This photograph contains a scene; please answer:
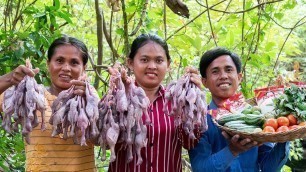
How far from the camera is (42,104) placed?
73.0 inches

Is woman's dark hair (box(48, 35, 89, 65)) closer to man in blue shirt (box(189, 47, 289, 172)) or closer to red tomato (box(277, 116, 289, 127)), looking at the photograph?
man in blue shirt (box(189, 47, 289, 172))

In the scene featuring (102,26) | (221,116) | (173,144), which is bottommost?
(173,144)

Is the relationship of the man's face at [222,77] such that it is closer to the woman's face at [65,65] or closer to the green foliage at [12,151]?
the woman's face at [65,65]

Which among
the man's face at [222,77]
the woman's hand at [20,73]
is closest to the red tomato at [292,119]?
the man's face at [222,77]

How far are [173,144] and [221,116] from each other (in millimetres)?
294

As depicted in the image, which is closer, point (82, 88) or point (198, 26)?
point (82, 88)

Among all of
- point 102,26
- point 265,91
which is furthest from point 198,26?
point 265,91

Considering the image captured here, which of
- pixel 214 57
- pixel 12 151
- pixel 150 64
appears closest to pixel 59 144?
pixel 150 64

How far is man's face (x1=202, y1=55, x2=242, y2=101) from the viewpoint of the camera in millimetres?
2453

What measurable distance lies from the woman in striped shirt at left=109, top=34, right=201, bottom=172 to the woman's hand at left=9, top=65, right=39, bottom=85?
23.1 inches

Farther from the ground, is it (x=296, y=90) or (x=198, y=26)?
(x=198, y=26)

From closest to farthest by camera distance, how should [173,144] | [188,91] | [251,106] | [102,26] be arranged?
1. [188,91]
2. [173,144]
3. [251,106]
4. [102,26]

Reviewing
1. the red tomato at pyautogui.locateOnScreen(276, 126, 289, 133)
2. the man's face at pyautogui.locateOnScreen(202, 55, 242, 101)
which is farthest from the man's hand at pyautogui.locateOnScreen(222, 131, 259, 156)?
the man's face at pyautogui.locateOnScreen(202, 55, 242, 101)

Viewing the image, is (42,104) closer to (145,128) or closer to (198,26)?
(145,128)
